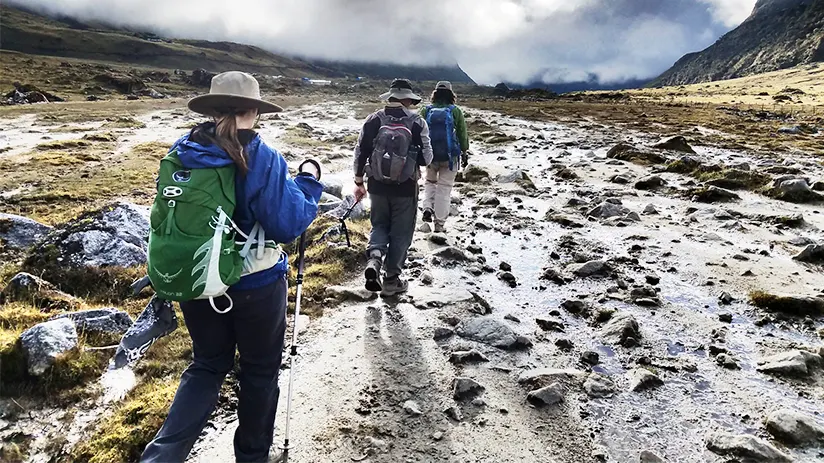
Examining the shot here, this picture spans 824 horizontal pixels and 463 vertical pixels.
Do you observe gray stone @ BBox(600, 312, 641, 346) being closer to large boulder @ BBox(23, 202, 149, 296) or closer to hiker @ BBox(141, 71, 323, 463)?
hiker @ BBox(141, 71, 323, 463)

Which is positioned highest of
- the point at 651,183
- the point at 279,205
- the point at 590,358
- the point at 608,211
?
the point at 279,205

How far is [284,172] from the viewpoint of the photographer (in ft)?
11.4

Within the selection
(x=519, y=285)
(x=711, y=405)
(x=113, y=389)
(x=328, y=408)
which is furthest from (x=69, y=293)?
(x=711, y=405)

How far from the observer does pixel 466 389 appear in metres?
5.15

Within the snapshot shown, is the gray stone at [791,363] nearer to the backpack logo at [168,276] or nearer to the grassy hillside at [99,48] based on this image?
the backpack logo at [168,276]

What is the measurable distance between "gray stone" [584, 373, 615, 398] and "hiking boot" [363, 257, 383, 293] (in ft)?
10.6

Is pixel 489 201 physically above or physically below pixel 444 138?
below

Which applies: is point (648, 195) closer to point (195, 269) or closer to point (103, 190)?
point (195, 269)

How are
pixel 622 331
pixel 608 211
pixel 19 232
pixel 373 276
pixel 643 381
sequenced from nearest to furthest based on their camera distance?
pixel 643 381 < pixel 622 331 < pixel 373 276 < pixel 19 232 < pixel 608 211

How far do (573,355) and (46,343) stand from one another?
6064 mm

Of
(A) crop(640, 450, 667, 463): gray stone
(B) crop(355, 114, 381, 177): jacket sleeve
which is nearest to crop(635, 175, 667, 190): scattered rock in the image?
(B) crop(355, 114, 381, 177): jacket sleeve

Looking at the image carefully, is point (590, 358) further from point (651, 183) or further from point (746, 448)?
point (651, 183)

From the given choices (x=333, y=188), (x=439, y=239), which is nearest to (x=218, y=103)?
(x=439, y=239)

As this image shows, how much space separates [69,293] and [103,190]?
9.15 meters
